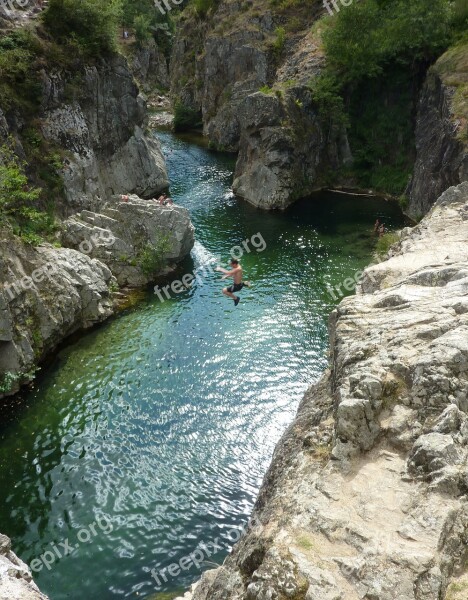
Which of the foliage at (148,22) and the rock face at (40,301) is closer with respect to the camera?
the rock face at (40,301)

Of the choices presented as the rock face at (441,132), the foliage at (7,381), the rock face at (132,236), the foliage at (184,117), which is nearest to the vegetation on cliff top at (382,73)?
the rock face at (441,132)

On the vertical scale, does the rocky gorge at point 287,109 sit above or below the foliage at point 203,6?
below

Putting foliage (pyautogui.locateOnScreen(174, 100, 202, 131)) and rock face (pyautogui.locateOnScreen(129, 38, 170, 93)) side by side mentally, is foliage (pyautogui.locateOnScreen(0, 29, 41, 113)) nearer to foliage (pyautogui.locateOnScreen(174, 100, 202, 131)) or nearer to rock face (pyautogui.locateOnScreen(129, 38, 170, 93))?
foliage (pyautogui.locateOnScreen(174, 100, 202, 131))

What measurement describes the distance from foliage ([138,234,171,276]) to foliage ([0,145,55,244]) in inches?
233

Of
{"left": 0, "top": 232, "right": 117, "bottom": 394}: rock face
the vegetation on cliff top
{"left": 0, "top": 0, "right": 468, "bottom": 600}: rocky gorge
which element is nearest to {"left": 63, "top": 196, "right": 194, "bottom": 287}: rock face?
{"left": 0, "top": 0, "right": 468, "bottom": 600}: rocky gorge

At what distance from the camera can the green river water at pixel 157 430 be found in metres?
14.3

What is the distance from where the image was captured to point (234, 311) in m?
27.2

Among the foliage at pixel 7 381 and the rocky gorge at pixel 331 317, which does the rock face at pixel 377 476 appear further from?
the foliage at pixel 7 381

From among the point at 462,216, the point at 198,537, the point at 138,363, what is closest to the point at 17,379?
the point at 138,363

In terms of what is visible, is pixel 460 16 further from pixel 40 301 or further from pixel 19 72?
pixel 40 301

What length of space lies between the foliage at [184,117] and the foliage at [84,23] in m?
34.4

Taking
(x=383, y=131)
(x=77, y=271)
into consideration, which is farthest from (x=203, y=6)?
(x=77, y=271)

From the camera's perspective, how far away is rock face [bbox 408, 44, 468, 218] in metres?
35.5

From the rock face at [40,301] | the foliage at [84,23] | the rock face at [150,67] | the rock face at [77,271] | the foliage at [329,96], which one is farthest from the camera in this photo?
the rock face at [150,67]
